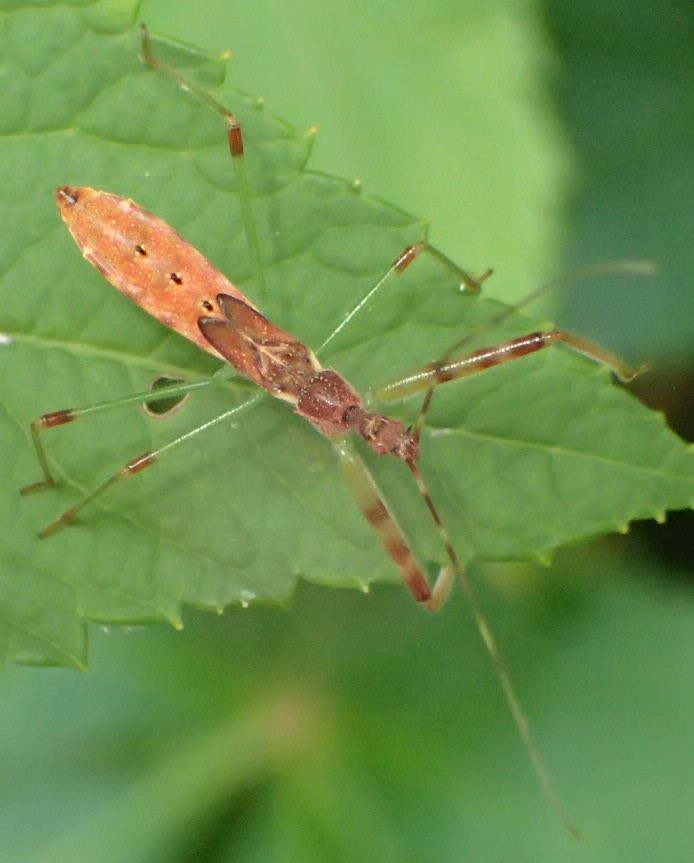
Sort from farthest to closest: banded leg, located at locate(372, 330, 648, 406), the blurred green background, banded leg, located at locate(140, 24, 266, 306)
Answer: the blurred green background → banded leg, located at locate(372, 330, 648, 406) → banded leg, located at locate(140, 24, 266, 306)

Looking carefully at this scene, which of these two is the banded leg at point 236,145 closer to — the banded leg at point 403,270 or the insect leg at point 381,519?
the banded leg at point 403,270

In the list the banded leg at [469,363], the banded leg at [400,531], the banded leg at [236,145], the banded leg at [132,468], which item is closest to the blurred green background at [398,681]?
the banded leg at [400,531]

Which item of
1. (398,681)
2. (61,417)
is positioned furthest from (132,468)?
(398,681)

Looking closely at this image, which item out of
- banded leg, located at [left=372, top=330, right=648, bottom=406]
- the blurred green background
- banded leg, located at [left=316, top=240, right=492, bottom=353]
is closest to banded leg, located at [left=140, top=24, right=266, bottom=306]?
banded leg, located at [left=316, top=240, right=492, bottom=353]

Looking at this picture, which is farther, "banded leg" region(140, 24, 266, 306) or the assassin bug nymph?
the assassin bug nymph

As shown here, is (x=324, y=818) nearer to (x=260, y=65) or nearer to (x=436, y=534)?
(x=436, y=534)

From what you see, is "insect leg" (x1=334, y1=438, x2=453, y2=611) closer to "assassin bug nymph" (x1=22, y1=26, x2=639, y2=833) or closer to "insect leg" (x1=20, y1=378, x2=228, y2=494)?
"assassin bug nymph" (x1=22, y1=26, x2=639, y2=833)
